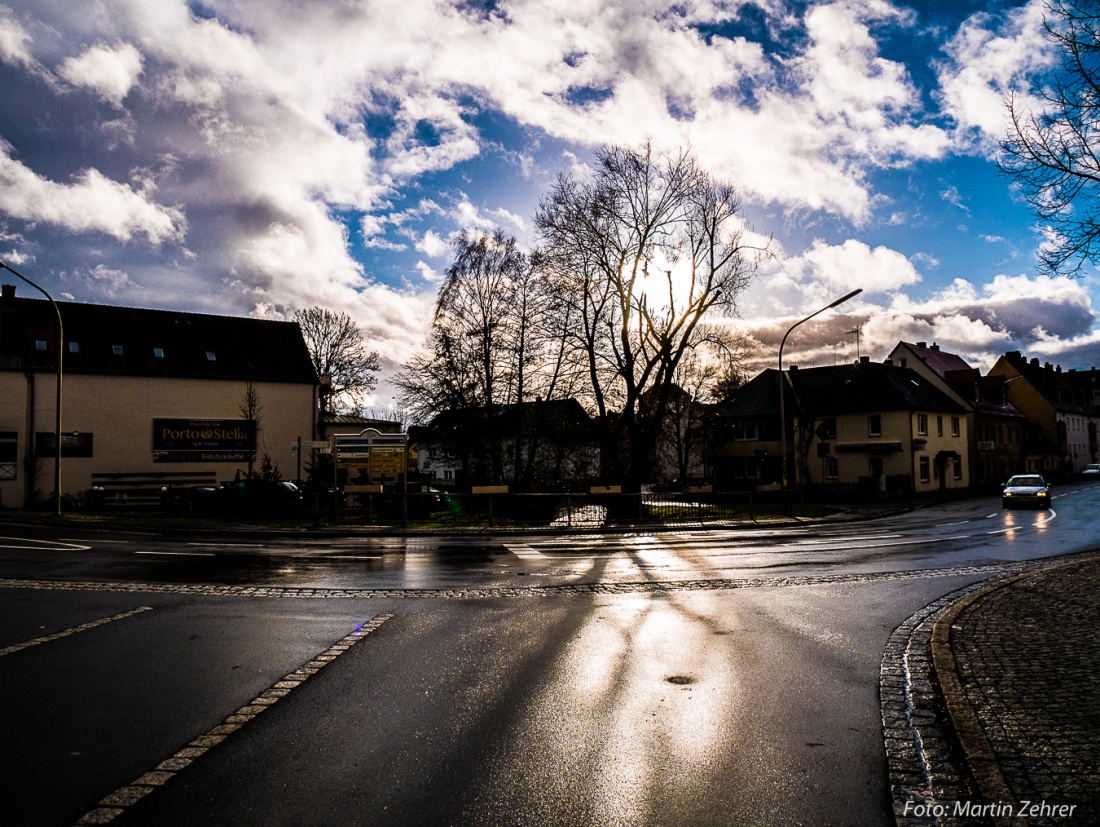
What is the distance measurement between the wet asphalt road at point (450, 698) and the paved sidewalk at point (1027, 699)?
0.56m

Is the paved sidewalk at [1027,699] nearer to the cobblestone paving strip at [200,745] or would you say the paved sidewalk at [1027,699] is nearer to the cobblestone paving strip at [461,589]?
the cobblestone paving strip at [461,589]

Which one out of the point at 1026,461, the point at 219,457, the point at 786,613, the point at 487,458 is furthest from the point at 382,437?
the point at 1026,461

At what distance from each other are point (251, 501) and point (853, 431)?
131 feet

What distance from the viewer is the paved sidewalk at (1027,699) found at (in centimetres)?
374

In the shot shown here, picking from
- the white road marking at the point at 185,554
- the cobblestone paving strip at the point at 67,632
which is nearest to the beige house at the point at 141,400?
the white road marking at the point at 185,554

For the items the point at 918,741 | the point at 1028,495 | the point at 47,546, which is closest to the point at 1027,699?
the point at 918,741

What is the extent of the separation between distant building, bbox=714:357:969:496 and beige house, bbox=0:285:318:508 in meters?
31.1

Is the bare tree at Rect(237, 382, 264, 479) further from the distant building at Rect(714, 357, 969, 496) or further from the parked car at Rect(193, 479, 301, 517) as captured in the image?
the distant building at Rect(714, 357, 969, 496)

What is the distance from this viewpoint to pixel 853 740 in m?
4.74

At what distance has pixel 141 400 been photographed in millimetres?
42375

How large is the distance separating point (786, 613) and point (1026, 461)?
7369 cm

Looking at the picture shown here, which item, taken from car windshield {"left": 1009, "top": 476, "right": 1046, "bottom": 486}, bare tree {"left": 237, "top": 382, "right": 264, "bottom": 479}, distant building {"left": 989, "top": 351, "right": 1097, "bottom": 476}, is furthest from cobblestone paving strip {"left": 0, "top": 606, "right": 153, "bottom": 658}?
distant building {"left": 989, "top": 351, "right": 1097, "bottom": 476}

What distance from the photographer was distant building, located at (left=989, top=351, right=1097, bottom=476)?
7426 centimetres

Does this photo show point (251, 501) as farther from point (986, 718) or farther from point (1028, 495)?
point (1028, 495)
